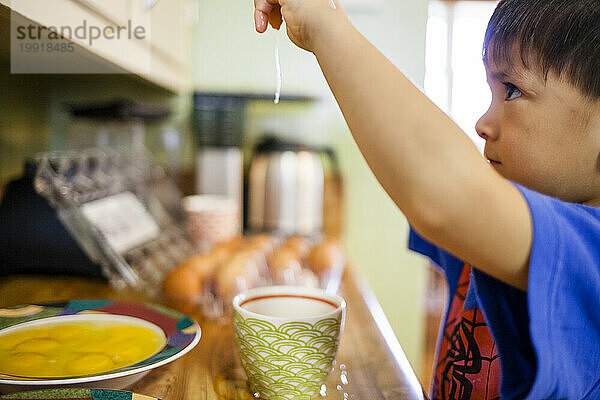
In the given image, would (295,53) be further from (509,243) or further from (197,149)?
(509,243)

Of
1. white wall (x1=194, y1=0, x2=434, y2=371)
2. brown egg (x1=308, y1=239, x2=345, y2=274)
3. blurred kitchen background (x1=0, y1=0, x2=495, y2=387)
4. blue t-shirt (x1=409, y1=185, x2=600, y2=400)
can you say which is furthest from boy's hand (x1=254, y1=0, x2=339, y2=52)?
white wall (x1=194, y1=0, x2=434, y2=371)

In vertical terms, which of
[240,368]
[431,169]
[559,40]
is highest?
[559,40]

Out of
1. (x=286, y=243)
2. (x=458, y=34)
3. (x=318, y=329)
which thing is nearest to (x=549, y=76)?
(x=318, y=329)

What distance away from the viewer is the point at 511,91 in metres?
0.48

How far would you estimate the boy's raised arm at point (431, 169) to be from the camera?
34cm

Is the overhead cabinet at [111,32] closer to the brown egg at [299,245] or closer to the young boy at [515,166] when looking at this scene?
the young boy at [515,166]

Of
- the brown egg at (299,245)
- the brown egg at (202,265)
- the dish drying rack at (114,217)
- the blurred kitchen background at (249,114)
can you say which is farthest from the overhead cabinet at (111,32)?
the brown egg at (299,245)

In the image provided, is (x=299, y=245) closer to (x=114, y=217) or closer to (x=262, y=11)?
(x=114, y=217)

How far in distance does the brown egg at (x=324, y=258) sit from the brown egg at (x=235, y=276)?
0.53 feet

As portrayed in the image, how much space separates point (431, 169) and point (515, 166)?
193 mm

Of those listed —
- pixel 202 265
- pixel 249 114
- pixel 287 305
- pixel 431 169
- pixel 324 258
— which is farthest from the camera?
pixel 249 114

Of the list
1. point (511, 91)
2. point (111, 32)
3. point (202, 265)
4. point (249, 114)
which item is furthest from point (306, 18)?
point (249, 114)

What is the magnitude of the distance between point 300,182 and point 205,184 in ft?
0.90

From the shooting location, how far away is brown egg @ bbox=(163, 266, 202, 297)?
0.81 m
